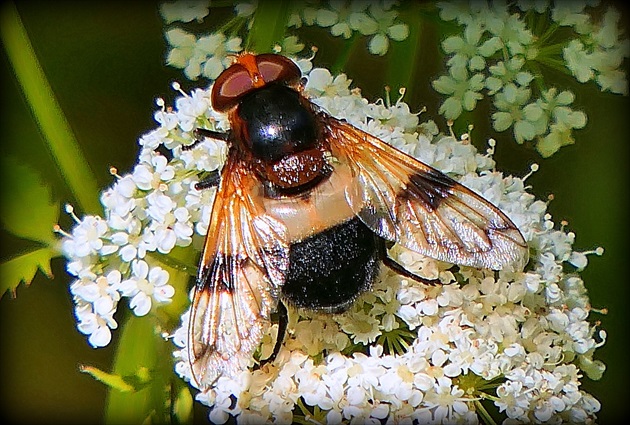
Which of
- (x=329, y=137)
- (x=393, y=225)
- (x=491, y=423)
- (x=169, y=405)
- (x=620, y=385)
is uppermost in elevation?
(x=329, y=137)

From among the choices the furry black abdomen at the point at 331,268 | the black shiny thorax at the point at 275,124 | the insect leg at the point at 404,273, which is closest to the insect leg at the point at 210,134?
the black shiny thorax at the point at 275,124

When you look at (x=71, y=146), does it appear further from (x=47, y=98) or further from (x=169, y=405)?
(x=169, y=405)

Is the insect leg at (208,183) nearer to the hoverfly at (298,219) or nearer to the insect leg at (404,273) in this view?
the hoverfly at (298,219)

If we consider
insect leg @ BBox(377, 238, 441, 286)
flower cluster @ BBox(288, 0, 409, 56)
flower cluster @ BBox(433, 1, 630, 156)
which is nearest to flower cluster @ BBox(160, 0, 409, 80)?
flower cluster @ BBox(288, 0, 409, 56)

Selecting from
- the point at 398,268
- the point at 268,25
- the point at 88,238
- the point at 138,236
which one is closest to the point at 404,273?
the point at 398,268

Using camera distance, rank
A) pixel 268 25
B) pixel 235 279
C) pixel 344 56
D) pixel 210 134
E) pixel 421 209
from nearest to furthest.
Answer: pixel 235 279, pixel 421 209, pixel 210 134, pixel 268 25, pixel 344 56

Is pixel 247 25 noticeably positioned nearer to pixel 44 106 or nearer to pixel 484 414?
pixel 44 106

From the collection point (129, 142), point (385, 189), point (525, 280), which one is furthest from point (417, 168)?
point (129, 142)

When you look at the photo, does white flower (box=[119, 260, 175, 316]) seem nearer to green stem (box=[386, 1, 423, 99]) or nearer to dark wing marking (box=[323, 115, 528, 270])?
dark wing marking (box=[323, 115, 528, 270])
